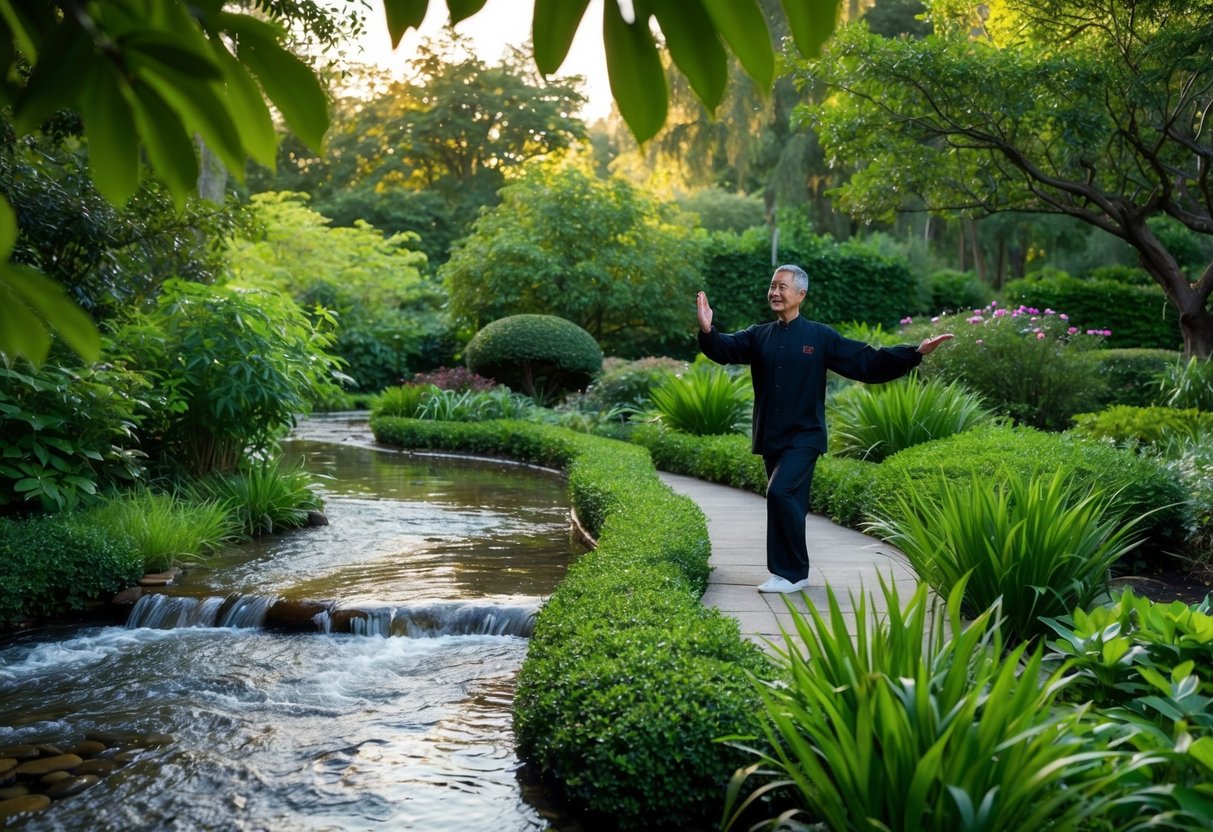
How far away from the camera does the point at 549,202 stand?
22.3 meters

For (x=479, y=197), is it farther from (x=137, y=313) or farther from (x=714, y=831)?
(x=714, y=831)

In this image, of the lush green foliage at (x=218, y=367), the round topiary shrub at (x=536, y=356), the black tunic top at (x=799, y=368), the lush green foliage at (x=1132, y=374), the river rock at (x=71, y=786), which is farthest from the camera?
the round topiary shrub at (x=536, y=356)

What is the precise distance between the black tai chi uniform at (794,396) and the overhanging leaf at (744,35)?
5.03 meters

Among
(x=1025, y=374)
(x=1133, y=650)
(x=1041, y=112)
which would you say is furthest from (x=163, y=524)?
(x=1041, y=112)

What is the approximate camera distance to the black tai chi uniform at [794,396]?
5816 millimetres

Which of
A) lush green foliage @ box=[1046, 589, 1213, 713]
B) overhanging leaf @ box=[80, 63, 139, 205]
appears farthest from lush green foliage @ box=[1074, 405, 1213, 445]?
overhanging leaf @ box=[80, 63, 139, 205]

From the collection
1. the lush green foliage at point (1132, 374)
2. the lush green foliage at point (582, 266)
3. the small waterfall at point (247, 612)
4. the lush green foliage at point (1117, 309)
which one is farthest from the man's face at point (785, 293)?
the lush green foliage at point (1117, 309)

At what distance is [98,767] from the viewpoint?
4.22m

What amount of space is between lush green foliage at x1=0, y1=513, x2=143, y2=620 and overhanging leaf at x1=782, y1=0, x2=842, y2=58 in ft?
21.1

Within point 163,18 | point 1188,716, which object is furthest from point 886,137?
point 163,18

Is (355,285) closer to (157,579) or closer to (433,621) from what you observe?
(157,579)

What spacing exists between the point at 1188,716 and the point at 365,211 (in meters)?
32.3

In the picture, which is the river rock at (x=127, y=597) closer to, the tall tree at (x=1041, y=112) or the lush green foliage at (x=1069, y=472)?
the lush green foliage at (x=1069, y=472)

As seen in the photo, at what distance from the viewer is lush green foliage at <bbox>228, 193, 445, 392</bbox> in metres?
24.4
